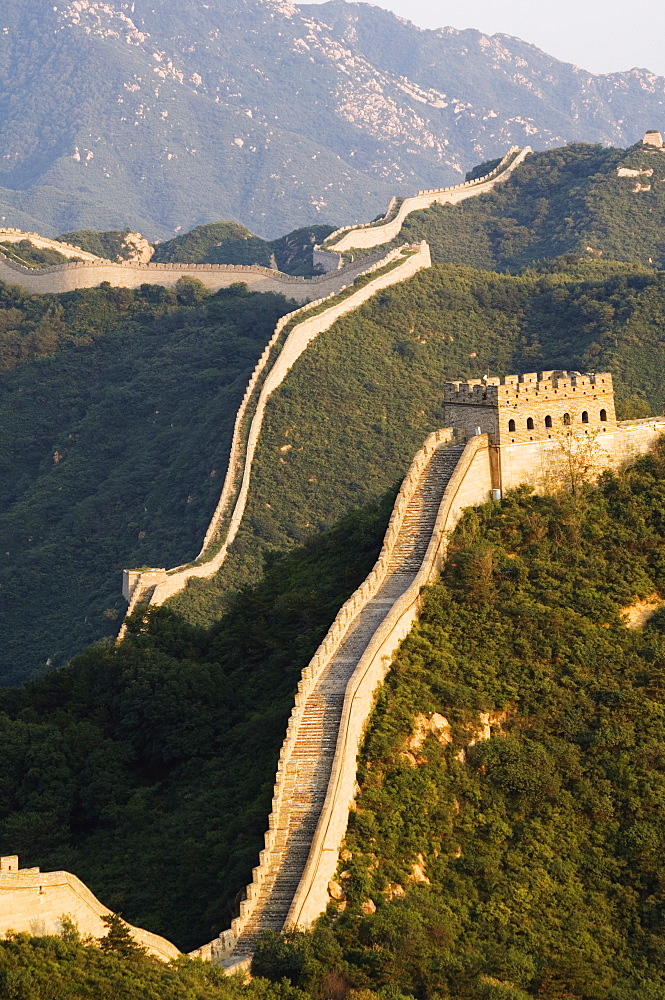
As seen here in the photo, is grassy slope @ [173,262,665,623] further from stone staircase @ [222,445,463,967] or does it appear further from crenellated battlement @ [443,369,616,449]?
stone staircase @ [222,445,463,967]

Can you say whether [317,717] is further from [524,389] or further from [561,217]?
[561,217]

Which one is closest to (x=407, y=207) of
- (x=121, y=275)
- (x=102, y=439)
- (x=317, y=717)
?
(x=121, y=275)

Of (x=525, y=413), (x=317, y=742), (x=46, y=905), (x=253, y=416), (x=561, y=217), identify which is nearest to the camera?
(x=46, y=905)

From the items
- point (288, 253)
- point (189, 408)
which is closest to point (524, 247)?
point (288, 253)

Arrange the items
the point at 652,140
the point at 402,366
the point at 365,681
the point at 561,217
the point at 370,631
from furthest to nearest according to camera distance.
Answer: the point at 652,140 → the point at 561,217 → the point at 402,366 → the point at 370,631 → the point at 365,681

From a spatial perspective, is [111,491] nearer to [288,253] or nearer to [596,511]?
[596,511]

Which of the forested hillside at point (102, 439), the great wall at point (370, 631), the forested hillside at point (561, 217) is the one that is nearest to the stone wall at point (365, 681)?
the great wall at point (370, 631)

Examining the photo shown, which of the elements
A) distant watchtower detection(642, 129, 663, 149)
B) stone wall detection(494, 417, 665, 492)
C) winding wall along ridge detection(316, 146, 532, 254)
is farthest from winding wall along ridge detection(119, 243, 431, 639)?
distant watchtower detection(642, 129, 663, 149)
